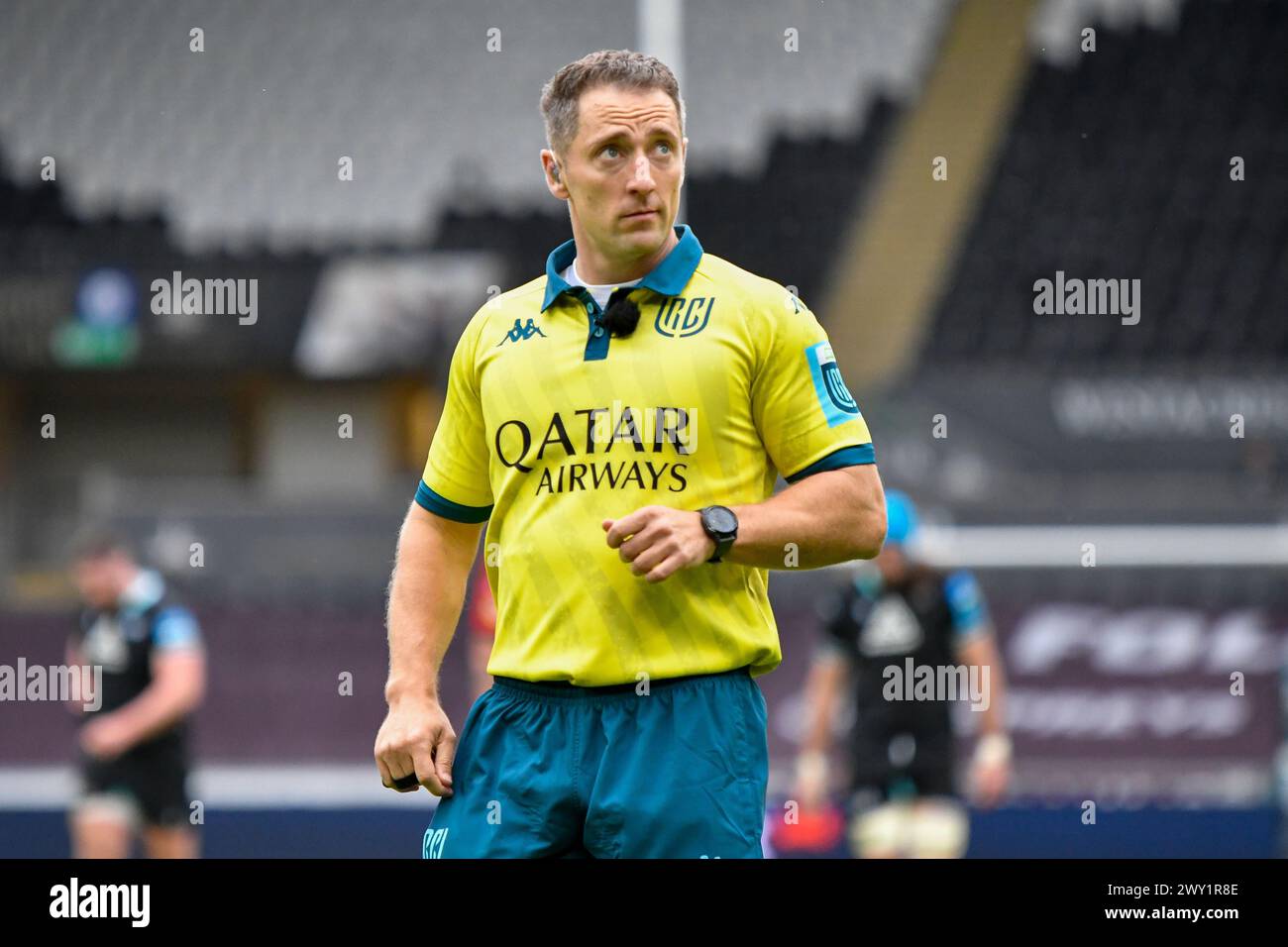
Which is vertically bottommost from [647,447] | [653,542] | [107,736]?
[107,736]

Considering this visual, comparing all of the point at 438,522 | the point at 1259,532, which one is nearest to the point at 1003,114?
the point at 1259,532

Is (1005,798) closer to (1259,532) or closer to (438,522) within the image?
(1259,532)

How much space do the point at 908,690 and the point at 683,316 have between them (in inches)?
180

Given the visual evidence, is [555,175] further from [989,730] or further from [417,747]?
[989,730]

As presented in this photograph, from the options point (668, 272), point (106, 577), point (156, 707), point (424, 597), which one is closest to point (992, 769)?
point (156, 707)

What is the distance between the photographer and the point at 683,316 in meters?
2.41

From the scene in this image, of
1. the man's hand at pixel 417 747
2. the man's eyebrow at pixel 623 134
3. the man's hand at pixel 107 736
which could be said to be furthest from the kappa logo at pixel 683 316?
the man's hand at pixel 107 736

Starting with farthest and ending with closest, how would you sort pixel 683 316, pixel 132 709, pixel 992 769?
1. pixel 132 709
2. pixel 992 769
3. pixel 683 316

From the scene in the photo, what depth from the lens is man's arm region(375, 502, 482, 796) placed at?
2.42 m

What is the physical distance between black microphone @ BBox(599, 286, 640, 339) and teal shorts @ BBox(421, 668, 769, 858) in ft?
1.59

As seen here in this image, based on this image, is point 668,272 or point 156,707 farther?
point 156,707

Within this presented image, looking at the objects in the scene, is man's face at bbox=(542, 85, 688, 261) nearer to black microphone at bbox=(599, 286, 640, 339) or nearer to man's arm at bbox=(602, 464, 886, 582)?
black microphone at bbox=(599, 286, 640, 339)

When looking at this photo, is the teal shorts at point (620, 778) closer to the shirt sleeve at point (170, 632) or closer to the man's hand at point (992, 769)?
the man's hand at point (992, 769)

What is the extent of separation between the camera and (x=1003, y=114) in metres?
12.6
